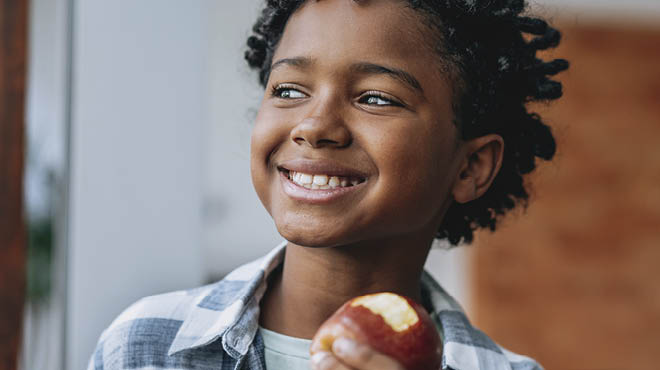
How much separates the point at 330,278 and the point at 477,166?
33 cm

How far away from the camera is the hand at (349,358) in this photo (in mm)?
837

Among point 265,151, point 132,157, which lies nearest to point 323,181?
point 265,151

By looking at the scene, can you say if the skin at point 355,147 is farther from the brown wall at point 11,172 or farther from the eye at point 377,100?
the brown wall at point 11,172

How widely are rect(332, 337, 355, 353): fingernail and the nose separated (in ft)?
1.05

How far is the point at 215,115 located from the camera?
398 centimetres

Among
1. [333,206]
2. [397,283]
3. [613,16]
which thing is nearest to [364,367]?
[333,206]

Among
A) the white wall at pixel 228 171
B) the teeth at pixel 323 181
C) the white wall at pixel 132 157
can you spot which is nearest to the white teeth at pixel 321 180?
the teeth at pixel 323 181

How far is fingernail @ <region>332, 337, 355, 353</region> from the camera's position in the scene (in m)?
0.84

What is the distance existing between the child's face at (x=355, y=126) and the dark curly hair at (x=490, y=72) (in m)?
0.06

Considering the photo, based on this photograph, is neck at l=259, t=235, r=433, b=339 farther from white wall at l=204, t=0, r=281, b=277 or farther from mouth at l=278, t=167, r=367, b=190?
white wall at l=204, t=0, r=281, b=277

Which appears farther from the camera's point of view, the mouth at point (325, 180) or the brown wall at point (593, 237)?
the brown wall at point (593, 237)

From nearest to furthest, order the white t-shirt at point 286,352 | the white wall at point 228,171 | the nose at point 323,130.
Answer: the nose at point 323,130
the white t-shirt at point 286,352
the white wall at point 228,171

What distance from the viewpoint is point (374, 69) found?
1096mm

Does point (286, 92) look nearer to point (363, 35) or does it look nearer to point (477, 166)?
Result: point (363, 35)
